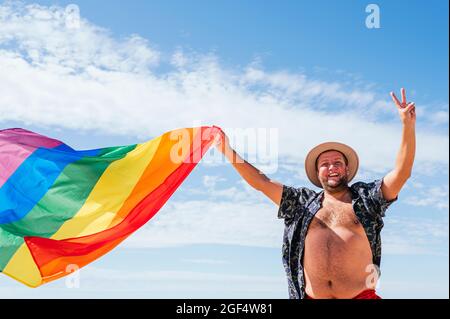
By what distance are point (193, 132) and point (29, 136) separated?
2.51 meters

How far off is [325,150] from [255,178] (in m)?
0.97

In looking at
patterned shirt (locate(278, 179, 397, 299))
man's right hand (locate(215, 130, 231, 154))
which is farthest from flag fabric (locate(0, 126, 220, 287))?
patterned shirt (locate(278, 179, 397, 299))

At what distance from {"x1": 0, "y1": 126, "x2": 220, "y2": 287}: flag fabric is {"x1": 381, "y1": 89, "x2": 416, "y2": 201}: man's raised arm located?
2637 millimetres

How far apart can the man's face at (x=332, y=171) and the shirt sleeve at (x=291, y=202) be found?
30 centimetres

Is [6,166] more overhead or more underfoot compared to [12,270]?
more overhead

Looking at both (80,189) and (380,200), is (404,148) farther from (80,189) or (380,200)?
(80,189)

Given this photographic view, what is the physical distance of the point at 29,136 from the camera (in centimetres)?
852

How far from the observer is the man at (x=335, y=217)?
6.45 meters

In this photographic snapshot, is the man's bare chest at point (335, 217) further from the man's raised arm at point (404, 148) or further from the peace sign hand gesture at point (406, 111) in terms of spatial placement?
the peace sign hand gesture at point (406, 111)

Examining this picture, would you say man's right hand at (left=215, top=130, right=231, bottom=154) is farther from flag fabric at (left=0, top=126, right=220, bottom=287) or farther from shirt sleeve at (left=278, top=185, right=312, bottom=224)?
shirt sleeve at (left=278, top=185, right=312, bottom=224)

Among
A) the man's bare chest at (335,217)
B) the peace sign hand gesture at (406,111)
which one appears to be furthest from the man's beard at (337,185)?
the peace sign hand gesture at (406,111)
